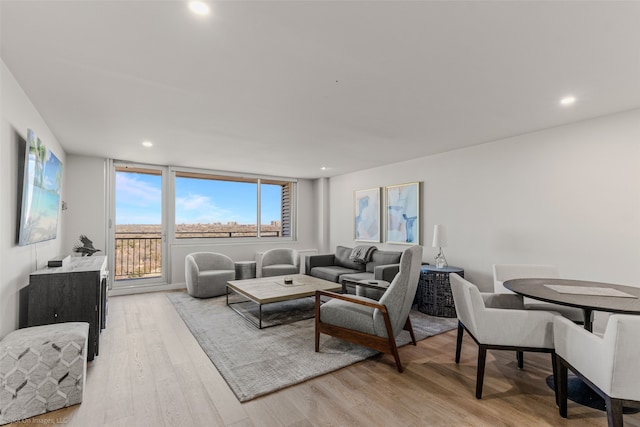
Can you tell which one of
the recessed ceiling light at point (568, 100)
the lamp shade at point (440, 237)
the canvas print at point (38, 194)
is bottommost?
the lamp shade at point (440, 237)

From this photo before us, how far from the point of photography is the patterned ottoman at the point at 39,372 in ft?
6.21

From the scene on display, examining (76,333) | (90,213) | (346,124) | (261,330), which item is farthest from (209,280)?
(346,124)

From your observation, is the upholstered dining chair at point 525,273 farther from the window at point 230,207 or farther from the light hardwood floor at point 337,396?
the window at point 230,207

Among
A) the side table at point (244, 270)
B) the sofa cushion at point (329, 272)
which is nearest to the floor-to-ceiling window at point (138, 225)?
the side table at point (244, 270)

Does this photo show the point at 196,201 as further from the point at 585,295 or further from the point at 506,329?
the point at 585,295

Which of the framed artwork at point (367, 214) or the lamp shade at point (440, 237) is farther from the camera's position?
the framed artwork at point (367, 214)

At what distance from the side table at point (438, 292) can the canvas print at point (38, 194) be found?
4362mm

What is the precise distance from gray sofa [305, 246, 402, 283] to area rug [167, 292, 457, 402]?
2.34ft

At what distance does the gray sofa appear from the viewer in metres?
4.48

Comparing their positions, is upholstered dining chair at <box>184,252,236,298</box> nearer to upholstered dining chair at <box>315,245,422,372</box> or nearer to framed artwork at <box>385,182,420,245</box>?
upholstered dining chair at <box>315,245,422,372</box>

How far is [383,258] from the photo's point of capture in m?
5.14

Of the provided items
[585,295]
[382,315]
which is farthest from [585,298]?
[382,315]

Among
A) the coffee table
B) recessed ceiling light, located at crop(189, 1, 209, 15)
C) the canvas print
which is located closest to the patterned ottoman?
the canvas print

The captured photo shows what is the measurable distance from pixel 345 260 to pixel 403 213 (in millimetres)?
1456
